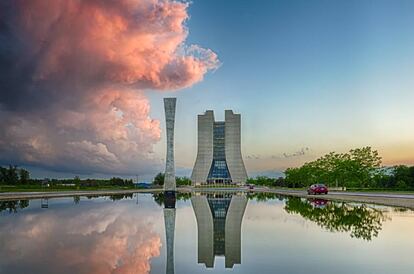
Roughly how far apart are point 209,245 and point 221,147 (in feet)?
337

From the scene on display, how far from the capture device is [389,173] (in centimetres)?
4753

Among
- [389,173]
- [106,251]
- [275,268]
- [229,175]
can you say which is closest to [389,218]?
[275,268]

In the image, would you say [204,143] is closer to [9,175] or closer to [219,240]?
[9,175]

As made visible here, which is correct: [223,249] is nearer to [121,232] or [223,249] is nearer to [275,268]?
[275,268]

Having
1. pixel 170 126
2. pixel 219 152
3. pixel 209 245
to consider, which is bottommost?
pixel 209 245

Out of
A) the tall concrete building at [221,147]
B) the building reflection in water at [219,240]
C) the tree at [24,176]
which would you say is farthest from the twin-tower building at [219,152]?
the building reflection in water at [219,240]

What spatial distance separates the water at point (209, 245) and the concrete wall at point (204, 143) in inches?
3691

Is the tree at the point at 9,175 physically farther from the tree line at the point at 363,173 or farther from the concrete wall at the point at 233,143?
the concrete wall at the point at 233,143

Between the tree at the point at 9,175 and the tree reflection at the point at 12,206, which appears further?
the tree at the point at 9,175

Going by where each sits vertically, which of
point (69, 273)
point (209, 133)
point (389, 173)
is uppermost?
point (209, 133)

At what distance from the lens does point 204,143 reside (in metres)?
111

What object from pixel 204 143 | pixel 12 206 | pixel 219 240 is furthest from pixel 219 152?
pixel 219 240

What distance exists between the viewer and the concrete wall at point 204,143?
110188 mm

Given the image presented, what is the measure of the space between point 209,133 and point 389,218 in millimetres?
95492
